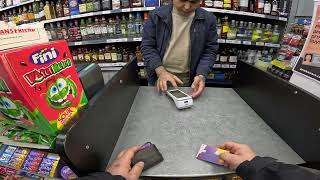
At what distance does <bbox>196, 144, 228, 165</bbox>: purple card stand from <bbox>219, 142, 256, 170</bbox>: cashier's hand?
0.03 metres

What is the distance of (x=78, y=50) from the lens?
341 centimetres

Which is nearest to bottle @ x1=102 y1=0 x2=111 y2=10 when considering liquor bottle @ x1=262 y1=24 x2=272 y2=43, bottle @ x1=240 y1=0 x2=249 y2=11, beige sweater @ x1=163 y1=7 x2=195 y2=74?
beige sweater @ x1=163 y1=7 x2=195 y2=74

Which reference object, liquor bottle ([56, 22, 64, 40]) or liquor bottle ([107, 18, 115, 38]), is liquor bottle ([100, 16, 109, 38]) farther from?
liquor bottle ([56, 22, 64, 40])

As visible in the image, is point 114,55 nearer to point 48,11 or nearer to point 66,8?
point 66,8

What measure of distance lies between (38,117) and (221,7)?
2.74m

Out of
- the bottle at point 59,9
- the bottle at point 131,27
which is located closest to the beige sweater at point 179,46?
the bottle at point 131,27

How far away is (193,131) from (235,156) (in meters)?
0.24

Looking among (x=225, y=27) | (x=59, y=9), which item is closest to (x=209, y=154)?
(x=225, y=27)

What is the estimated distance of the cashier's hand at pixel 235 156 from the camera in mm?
676

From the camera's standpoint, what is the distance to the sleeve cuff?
2.08ft

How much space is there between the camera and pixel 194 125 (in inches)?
37.2

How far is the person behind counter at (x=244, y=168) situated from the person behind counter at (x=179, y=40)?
0.85m

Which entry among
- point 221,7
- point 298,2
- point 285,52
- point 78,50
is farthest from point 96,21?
point 298,2

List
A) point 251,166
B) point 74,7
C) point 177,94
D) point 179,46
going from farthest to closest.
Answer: point 74,7, point 179,46, point 177,94, point 251,166
